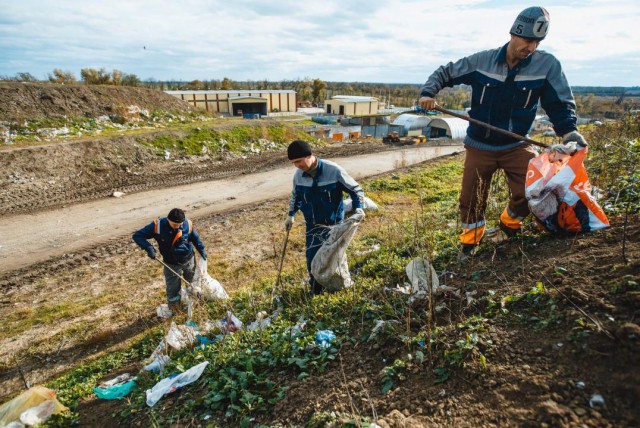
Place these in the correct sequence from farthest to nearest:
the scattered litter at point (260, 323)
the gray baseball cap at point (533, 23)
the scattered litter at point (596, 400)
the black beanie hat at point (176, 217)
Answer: the black beanie hat at point (176, 217)
the scattered litter at point (260, 323)
the gray baseball cap at point (533, 23)
the scattered litter at point (596, 400)

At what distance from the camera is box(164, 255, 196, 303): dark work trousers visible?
15.3ft

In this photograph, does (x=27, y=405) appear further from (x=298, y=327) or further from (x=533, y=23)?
(x=533, y=23)

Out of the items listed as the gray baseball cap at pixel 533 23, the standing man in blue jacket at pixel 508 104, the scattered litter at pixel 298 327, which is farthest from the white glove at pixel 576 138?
the scattered litter at pixel 298 327

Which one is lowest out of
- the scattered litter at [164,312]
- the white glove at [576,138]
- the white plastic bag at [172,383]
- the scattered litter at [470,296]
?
the scattered litter at [164,312]

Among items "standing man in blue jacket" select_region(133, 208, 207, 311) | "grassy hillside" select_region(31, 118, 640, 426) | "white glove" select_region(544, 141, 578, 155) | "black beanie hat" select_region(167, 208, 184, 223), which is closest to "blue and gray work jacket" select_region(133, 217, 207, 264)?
"standing man in blue jacket" select_region(133, 208, 207, 311)

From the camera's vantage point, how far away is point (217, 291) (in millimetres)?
4727

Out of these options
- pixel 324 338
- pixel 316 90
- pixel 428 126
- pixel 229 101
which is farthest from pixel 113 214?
pixel 316 90

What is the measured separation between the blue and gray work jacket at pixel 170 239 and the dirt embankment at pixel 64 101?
12.8 meters

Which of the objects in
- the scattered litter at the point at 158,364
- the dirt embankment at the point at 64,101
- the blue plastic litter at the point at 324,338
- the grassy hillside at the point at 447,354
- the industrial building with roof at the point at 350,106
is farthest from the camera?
the industrial building with roof at the point at 350,106

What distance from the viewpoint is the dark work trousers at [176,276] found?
4.68m

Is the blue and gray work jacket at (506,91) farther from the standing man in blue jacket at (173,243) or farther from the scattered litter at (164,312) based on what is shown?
Answer: the scattered litter at (164,312)

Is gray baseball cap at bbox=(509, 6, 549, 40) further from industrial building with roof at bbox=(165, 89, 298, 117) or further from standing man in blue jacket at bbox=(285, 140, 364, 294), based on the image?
industrial building with roof at bbox=(165, 89, 298, 117)

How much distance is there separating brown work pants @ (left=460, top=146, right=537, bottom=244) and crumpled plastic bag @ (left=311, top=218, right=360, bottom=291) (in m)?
1.08

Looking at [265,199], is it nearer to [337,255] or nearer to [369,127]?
[337,255]
